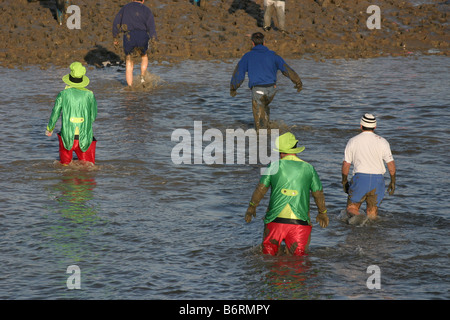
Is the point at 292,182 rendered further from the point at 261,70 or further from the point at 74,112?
the point at 261,70

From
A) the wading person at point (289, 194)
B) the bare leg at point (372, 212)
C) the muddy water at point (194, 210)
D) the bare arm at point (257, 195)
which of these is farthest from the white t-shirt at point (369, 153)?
the bare arm at point (257, 195)

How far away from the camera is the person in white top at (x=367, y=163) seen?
31.6ft

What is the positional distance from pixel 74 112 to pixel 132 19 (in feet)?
23.4

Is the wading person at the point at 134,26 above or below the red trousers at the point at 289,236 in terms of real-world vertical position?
above

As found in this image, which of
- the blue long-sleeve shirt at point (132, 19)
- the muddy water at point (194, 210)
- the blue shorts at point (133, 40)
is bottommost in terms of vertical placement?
the muddy water at point (194, 210)

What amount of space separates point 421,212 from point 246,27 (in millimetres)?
18187

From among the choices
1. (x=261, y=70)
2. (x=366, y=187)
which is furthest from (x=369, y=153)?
(x=261, y=70)

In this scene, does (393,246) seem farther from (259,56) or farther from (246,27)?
(246,27)

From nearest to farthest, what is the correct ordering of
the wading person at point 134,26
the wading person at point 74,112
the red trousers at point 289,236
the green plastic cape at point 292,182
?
the green plastic cape at point 292,182
the red trousers at point 289,236
the wading person at point 74,112
the wading person at point 134,26

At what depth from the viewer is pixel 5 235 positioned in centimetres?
939

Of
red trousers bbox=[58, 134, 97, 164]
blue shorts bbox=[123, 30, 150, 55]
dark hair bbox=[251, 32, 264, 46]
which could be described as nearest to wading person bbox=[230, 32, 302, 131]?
dark hair bbox=[251, 32, 264, 46]

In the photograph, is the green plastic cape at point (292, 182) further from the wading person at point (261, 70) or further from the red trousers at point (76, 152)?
the wading person at point (261, 70)

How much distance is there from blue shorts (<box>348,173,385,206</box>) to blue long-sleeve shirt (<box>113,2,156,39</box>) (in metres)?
9.73
